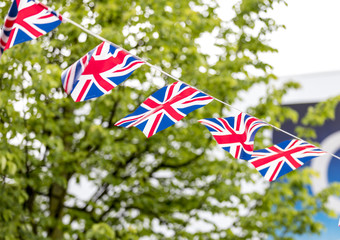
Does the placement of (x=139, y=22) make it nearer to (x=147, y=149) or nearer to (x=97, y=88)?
(x=147, y=149)

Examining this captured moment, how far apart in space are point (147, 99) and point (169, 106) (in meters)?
0.16

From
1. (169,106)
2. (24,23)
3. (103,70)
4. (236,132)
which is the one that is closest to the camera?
(24,23)

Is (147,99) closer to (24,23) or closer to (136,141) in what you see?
(24,23)

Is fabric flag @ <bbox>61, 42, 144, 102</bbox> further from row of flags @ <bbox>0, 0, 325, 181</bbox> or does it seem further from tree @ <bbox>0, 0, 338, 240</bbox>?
tree @ <bbox>0, 0, 338, 240</bbox>

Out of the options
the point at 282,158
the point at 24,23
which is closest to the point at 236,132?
the point at 282,158

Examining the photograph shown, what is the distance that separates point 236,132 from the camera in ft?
12.2

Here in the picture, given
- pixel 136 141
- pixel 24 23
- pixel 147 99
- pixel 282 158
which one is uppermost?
pixel 24 23

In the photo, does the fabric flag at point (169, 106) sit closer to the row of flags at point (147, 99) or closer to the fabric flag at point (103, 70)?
the row of flags at point (147, 99)

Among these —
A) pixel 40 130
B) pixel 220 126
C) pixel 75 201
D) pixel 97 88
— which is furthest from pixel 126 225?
pixel 97 88

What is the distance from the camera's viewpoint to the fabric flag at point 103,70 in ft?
10.4

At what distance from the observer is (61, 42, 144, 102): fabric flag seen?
3.18 meters

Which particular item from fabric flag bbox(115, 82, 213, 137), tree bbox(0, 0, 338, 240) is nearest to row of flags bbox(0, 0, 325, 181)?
fabric flag bbox(115, 82, 213, 137)

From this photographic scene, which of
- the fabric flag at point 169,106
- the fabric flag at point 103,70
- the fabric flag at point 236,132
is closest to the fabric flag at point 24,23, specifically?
the fabric flag at point 103,70

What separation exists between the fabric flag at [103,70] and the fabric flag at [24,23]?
38cm
